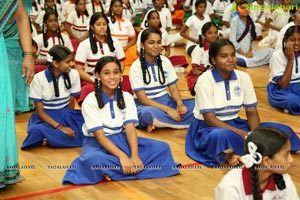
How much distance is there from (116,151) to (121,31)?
3628 mm

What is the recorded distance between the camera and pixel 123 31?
7008 mm

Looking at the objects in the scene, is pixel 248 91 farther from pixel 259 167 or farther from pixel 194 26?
pixel 194 26

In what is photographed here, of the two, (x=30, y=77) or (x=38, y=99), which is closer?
(x=30, y=77)

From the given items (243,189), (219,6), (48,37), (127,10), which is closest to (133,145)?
(243,189)

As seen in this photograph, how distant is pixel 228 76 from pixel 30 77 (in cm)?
137

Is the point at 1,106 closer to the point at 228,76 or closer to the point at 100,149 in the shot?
the point at 100,149

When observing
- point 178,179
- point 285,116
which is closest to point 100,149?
point 178,179

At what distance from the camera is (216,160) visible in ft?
12.4

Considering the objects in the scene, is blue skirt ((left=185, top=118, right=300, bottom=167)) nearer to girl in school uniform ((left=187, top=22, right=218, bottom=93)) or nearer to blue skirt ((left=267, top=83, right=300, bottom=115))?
blue skirt ((left=267, top=83, right=300, bottom=115))

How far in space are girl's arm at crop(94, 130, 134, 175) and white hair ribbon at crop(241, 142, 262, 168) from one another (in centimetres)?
138

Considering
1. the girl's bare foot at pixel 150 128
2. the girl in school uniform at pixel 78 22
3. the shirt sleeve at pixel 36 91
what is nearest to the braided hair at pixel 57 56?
the shirt sleeve at pixel 36 91

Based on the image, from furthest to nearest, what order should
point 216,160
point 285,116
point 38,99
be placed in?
point 285,116, point 38,99, point 216,160

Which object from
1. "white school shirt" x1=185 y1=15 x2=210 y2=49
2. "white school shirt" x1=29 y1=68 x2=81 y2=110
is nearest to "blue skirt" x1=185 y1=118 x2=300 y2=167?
"white school shirt" x1=29 y1=68 x2=81 y2=110

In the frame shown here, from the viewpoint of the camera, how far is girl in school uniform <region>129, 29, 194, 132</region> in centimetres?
462
